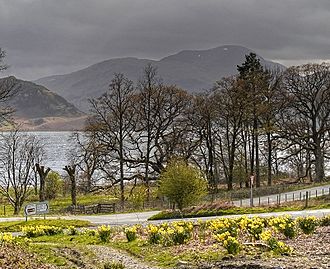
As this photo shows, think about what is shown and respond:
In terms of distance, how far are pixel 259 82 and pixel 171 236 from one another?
40.8 m

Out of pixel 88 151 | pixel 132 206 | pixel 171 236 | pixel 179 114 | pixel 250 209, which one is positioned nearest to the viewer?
pixel 171 236

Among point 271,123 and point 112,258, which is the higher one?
point 271,123

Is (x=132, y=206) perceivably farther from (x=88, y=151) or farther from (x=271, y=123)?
(x=271, y=123)

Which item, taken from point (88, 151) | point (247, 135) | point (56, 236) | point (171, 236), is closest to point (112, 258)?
point (171, 236)

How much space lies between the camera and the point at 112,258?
16406 millimetres

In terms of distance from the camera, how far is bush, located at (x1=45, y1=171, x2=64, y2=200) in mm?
68950

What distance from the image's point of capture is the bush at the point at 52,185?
226 feet

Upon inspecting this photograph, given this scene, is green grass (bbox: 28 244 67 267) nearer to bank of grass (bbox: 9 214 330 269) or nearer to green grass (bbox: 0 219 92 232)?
bank of grass (bbox: 9 214 330 269)

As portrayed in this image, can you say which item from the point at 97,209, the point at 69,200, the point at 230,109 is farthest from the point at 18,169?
the point at 230,109

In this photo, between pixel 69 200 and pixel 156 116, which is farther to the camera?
pixel 69 200

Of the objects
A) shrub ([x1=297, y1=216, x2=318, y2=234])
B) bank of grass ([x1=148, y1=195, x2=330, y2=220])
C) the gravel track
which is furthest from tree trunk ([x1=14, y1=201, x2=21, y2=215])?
shrub ([x1=297, y1=216, x2=318, y2=234])

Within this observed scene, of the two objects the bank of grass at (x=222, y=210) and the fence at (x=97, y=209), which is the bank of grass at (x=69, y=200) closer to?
the fence at (x=97, y=209)

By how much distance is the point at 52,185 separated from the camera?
6981cm

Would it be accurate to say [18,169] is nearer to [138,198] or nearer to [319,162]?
[138,198]
